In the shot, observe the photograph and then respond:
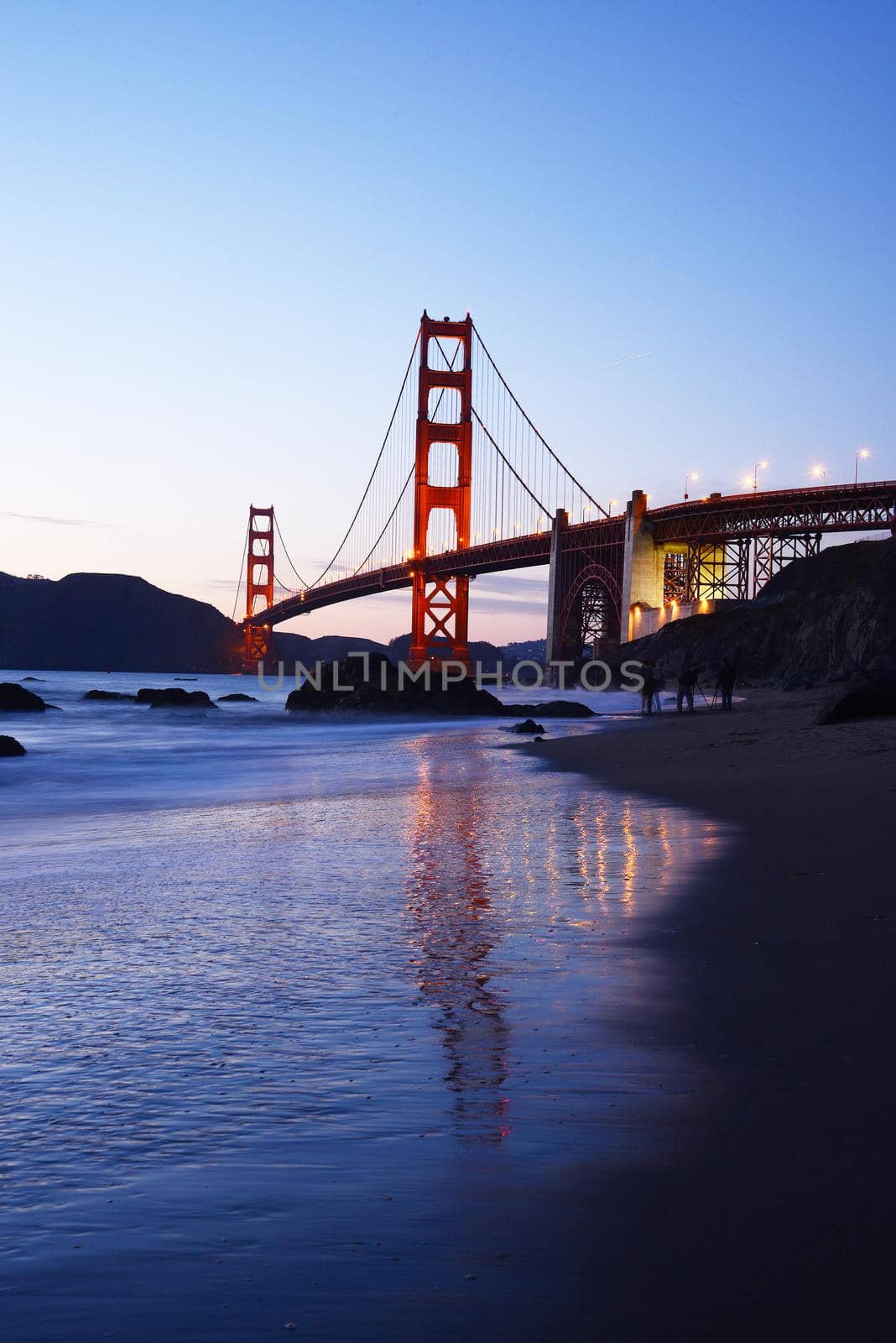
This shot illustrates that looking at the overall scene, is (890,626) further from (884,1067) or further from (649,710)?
(884,1067)

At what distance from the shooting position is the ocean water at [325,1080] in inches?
72.4

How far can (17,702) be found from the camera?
3678 centimetres

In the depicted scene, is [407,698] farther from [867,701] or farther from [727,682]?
[867,701]

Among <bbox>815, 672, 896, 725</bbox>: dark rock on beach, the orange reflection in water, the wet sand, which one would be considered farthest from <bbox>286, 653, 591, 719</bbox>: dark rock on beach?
the wet sand

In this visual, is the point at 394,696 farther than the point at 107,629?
No

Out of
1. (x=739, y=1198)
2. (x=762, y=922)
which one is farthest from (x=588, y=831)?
(x=739, y=1198)

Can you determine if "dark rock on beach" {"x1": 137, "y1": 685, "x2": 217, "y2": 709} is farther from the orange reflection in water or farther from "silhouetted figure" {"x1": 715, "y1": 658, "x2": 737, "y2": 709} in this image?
the orange reflection in water

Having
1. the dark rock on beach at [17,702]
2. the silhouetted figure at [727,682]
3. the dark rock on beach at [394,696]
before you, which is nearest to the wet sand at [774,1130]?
the silhouetted figure at [727,682]

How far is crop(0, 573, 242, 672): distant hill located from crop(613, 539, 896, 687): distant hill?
131 meters

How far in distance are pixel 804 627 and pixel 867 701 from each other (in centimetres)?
2814

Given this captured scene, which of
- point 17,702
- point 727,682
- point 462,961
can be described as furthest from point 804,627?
point 462,961

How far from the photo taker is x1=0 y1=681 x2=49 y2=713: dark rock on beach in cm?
3659

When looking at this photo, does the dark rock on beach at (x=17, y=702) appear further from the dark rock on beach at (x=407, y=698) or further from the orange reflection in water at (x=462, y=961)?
the orange reflection in water at (x=462, y=961)

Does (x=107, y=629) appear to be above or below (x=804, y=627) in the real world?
above
